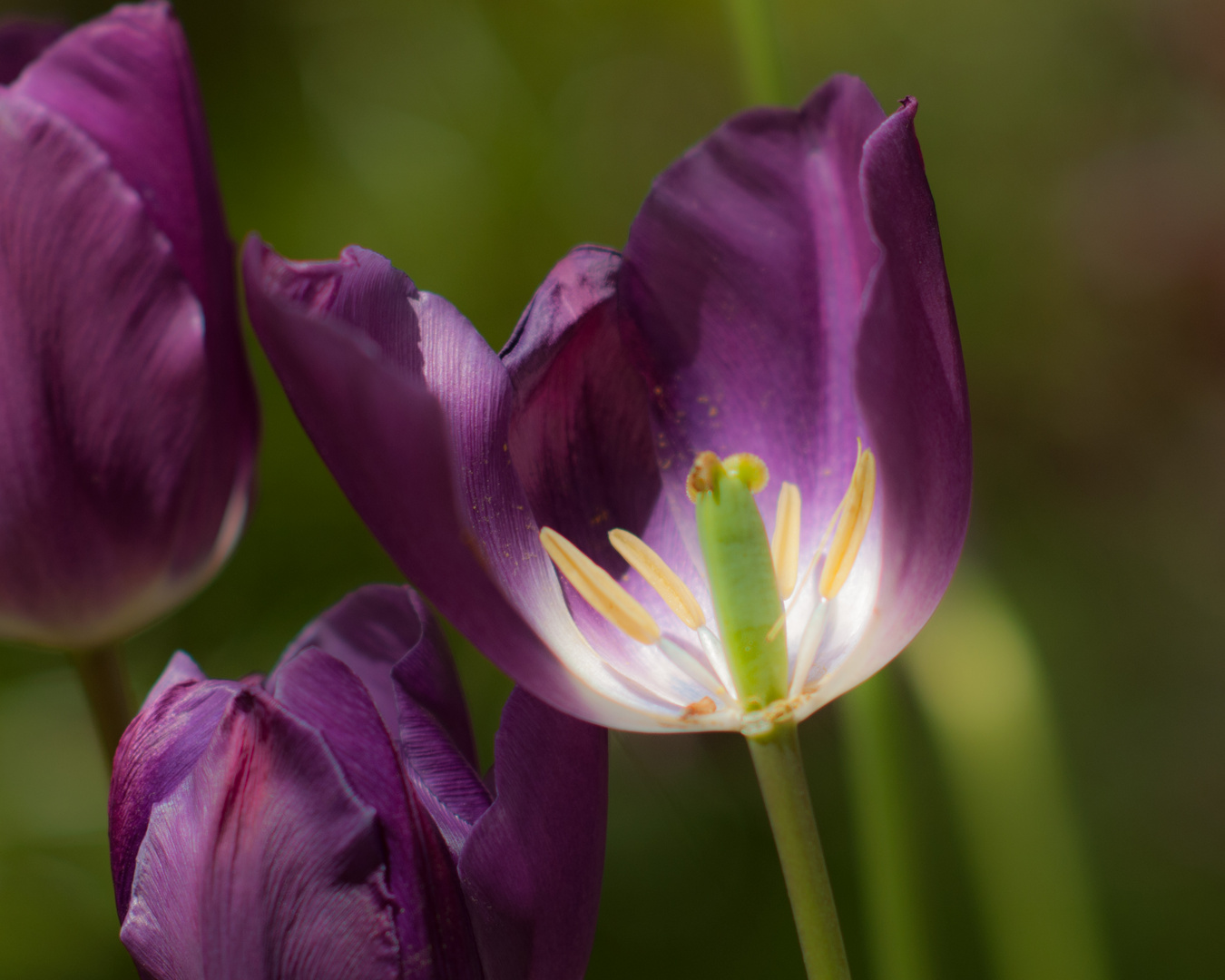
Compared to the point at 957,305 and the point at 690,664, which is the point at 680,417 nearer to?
the point at 690,664

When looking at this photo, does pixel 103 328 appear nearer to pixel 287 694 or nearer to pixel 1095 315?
pixel 287 694

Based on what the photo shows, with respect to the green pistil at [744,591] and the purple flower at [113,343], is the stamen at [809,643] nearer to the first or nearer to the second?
the green pistil at [744,591]

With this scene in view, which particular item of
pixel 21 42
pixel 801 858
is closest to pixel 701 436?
pixel 801 858

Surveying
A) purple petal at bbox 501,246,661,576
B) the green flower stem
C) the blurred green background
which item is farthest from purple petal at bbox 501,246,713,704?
the blurred green background

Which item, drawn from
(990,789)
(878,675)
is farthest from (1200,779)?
(878,675)

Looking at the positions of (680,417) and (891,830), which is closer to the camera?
(680,417)

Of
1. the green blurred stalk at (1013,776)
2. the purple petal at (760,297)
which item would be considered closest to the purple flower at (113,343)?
the purple petal at (760,297)
